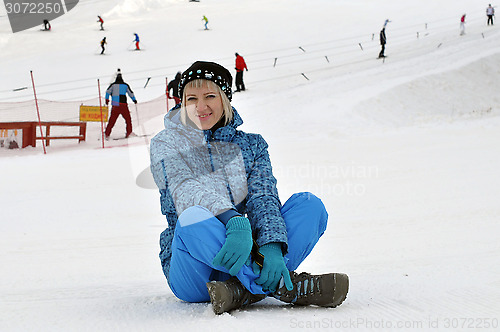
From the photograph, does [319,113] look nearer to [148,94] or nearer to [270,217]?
[148,94]

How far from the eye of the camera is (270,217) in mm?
2350

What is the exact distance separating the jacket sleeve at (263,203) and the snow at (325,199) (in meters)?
0.32

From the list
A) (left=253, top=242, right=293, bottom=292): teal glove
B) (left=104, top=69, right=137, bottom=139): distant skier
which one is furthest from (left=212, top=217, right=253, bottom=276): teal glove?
(left=104, top=69, right=137, bottom=139): distant skier

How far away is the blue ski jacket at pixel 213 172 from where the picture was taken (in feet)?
7.80

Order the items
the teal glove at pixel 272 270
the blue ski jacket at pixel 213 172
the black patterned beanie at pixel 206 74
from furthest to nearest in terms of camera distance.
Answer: the black patterned beanie at pixel 206 74
the blue ski jacket at pixel 213 172
the teal glove at pixel 272 270

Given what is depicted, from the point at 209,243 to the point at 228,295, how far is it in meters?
0.22

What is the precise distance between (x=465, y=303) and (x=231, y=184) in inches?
45.8

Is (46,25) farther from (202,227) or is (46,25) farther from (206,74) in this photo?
(202,227)

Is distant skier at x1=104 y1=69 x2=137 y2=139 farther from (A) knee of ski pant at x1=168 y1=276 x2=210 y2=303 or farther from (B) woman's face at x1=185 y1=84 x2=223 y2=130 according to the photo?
(A) knee of ski pant at x1=168 y1=276 x2=210 y2=303

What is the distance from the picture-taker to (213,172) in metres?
2.54

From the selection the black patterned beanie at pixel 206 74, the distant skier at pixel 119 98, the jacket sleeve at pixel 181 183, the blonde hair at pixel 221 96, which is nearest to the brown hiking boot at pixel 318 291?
the jacket sleeve at pixel 181 183

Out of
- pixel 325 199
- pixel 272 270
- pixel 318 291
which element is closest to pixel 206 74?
pixel 272 270

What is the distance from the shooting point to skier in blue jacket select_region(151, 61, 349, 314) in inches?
86.9

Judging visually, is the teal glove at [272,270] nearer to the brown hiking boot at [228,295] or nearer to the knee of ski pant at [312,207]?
the brown hiking boot at [228,295]
